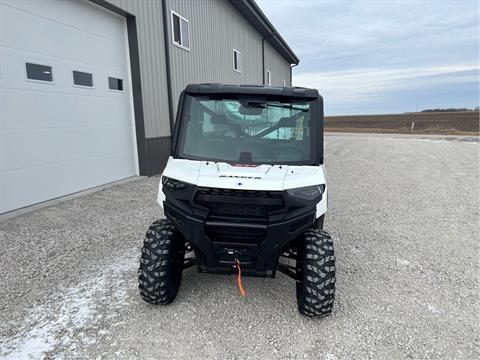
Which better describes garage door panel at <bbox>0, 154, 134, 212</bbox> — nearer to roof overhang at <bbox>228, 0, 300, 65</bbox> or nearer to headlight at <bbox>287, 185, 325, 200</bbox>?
headlight at <bbox>287, 185, 325, 200</bbox>

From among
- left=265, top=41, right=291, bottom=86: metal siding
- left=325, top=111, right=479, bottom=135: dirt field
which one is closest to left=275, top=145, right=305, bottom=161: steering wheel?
left=265, top=41, right=291, bottom=86: metal siding

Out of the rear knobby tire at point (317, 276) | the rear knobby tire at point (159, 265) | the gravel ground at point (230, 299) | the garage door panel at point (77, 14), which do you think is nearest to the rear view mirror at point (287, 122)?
the rear knobby tire at point (317, 276)

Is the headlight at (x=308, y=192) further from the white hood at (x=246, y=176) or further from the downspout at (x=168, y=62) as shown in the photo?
the downspout at (x=168, y=62)

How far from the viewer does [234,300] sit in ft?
10.6

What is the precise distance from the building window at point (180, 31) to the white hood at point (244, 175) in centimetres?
814

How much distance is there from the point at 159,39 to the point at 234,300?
7.95 m

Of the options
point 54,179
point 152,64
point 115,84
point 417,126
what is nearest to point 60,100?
point 54,179

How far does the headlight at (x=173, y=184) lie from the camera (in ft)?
9.27

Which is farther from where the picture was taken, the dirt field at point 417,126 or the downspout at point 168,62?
the dirt field at point 417,126

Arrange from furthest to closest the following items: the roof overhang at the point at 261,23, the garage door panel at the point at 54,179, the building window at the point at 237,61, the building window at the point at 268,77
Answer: the building window at the point at 268,77, the building window at the point at 237,61, the roof overhang at the point at 261,23, the garage door panel at the point at 54,179

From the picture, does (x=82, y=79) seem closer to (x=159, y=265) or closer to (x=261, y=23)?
(x=159, y=265)

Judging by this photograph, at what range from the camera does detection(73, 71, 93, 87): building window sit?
22.3 feet

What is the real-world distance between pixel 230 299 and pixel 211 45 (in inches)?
458

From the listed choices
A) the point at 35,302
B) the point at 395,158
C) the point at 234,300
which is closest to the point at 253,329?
the point at 234,300
